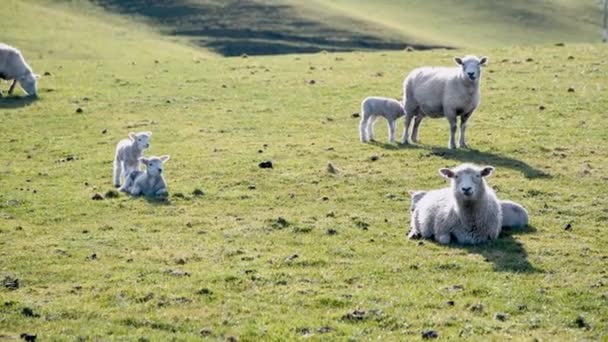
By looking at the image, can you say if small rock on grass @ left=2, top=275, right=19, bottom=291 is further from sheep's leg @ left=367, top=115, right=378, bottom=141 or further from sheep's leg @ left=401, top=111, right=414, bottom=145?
sheep's leg @ left=367, top=115, right=378, bottom=141

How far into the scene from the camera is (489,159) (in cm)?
2323

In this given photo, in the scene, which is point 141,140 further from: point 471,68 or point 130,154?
point 471,68

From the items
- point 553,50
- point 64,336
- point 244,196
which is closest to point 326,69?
point 553,50

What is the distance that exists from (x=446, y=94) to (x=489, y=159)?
241 cm

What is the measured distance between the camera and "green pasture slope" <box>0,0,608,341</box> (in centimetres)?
1252

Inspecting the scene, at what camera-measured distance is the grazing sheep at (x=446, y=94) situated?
24.4m

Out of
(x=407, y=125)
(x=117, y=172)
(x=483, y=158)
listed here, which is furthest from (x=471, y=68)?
(x=117, y=172)

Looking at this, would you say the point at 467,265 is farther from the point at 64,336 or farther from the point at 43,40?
the point at 43,40

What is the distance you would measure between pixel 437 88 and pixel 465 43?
2732 inches

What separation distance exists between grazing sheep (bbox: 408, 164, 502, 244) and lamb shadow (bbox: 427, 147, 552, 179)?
17.5 ft

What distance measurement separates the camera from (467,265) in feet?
48.2

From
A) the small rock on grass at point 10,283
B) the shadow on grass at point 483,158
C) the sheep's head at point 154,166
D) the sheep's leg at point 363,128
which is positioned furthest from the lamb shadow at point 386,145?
the small rock on grass at point 10,283

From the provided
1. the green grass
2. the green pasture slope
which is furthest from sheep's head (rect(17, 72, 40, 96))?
the green grass

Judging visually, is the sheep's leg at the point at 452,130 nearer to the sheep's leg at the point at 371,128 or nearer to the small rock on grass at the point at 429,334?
the sheep's leg at the point at 371,128
